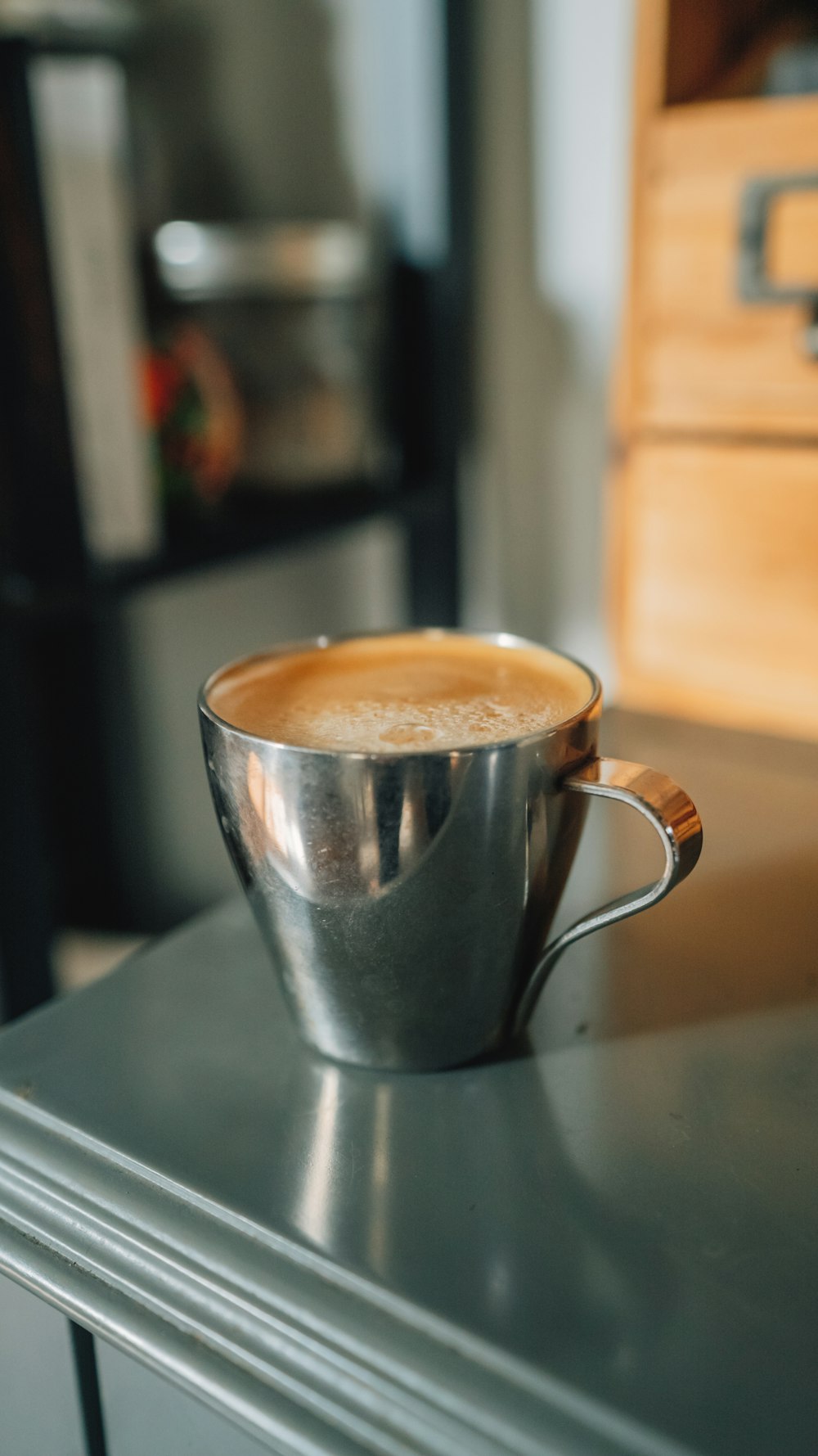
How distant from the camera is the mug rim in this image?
0.29m

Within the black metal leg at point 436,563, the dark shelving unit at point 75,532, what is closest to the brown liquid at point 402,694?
the dark shelving unit at point 75,532

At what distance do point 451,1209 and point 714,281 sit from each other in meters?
0.50

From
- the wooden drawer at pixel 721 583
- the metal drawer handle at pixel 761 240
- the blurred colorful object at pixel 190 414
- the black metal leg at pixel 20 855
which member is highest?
the metal drawer handle at pixel 761 240

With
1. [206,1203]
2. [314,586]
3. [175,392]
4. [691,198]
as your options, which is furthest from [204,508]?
[206,1203]

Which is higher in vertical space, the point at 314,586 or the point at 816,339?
the point at 816,339

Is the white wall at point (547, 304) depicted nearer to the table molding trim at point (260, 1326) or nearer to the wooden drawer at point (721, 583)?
the wooden drawer at point (721, 583)

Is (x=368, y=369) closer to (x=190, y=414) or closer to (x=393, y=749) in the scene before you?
(x=190, y=414)

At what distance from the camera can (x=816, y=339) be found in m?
0.56

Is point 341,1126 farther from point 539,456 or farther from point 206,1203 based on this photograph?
point 539,456

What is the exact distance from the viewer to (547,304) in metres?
1.04

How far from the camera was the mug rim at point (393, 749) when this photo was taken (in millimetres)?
293

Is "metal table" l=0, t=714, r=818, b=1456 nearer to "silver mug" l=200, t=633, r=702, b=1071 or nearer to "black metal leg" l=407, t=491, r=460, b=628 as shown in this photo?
"silver mug" l=200, t=633, r=702, b=1071

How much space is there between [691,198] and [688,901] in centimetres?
38

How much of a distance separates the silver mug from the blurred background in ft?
1.11
